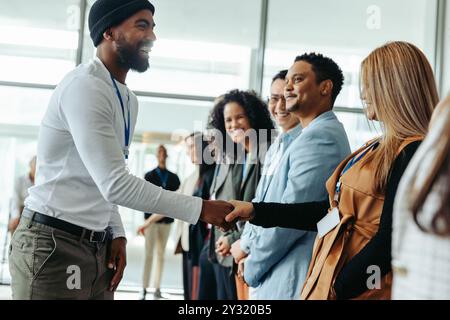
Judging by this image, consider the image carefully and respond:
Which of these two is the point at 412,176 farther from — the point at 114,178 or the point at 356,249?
the point at 114,178

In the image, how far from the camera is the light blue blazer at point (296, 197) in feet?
7.45

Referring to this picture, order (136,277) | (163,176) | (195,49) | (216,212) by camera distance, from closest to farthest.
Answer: (216,212) < (195,49) < (163,176) < (136,277)

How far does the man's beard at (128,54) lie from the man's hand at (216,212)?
0.56 m

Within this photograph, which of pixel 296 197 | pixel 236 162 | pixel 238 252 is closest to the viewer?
pixel 296 197

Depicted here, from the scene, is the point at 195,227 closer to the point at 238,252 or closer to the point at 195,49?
the point at 238,252

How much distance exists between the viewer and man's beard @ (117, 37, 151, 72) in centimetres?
212

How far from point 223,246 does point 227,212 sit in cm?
106

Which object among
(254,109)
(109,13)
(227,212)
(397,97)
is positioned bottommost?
(227,212)

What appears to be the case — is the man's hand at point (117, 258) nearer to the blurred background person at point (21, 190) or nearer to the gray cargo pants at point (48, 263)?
the gray cargo pants at point (48, 263)

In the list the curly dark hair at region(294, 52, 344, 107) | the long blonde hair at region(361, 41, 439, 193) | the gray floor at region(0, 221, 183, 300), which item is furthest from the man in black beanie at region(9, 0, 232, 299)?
the gray floor at region(0, 221, 183, 300)

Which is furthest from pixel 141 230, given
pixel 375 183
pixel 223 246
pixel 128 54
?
pixel 375 183

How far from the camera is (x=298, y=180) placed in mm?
2287

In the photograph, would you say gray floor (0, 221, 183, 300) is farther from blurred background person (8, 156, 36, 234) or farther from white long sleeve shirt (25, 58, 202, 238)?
white long sleeve shirt (25, 58, 202, 238)

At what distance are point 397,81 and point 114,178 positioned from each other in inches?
35.5
